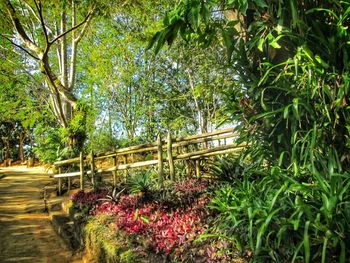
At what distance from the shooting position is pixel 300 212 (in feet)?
7.15

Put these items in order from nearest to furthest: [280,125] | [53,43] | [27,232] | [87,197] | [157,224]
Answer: [280,125], [157,224], [27,232], [87,197], [53,43]

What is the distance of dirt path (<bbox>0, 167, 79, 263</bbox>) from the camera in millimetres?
5883

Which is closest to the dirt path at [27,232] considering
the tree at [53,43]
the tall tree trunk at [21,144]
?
the tree at [53,43]

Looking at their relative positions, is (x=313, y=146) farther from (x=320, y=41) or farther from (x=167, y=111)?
(x=167, y=111)

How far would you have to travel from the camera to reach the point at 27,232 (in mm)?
7230

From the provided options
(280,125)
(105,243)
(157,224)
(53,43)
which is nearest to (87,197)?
(105,243)

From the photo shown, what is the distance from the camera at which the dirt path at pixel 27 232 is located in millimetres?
5883

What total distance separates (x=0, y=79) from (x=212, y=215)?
11.7 m

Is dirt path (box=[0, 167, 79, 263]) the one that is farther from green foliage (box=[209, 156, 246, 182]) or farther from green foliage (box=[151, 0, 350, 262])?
green foliage (box=[151, 0, 350, 262])

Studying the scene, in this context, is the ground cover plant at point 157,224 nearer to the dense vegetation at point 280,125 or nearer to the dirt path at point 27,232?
the dense vegetation at point 280,125

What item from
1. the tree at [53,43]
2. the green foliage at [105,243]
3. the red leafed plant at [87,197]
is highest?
the tree at [53,43]

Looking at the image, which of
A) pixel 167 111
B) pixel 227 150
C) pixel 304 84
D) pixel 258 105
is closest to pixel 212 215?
pixel 258 105

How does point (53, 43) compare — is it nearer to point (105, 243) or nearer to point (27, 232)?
point (27, 232)

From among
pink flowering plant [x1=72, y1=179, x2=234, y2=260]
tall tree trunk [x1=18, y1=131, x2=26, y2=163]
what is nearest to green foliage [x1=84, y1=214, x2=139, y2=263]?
pink flowering plant [x1=72, y1=179, x2=234, y2=260]
